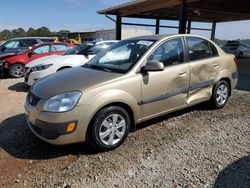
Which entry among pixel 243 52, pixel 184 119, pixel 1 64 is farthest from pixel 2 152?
pixel 243 52

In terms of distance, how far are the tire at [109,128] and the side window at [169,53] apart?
3.53 ft

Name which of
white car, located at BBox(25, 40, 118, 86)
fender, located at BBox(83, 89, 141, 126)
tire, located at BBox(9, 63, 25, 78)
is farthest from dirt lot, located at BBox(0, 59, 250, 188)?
tire, located at BBox(9, 63, 25, 78)

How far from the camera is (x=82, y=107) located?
10.4ft

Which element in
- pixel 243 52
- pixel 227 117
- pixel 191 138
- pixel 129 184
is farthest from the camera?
pixel 243 52

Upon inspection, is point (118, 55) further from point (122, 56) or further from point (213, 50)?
point (213, 50)

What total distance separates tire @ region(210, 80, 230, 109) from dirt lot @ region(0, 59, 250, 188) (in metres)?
0.46

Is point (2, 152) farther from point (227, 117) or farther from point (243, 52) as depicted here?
point (243, 52)

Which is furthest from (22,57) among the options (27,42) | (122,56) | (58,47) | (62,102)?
(62,102)

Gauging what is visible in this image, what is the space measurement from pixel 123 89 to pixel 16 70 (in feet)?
25.1

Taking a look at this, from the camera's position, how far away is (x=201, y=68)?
15.1 feet

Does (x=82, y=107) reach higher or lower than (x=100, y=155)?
higher

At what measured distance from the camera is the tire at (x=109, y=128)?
3309 millimetres

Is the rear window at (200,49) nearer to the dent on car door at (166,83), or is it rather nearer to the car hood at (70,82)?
the dent on car door at (166,83)

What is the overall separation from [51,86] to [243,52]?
817 inches
